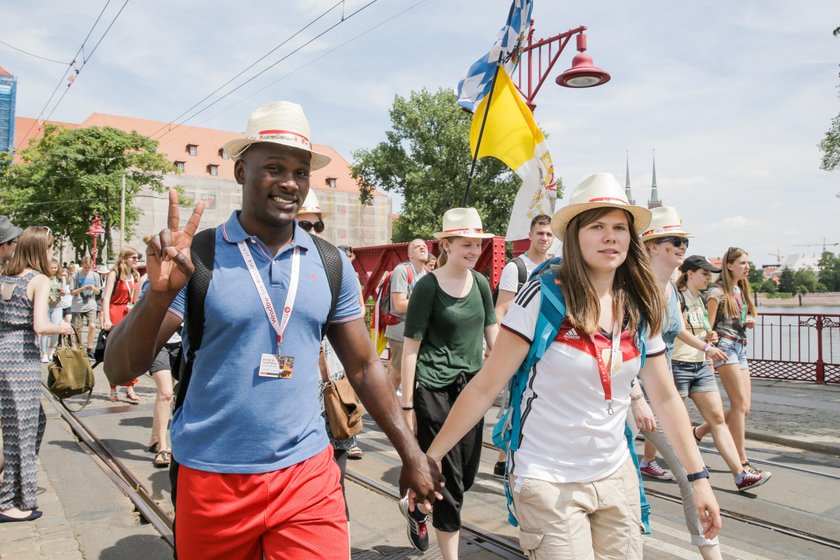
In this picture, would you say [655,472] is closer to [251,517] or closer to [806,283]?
[251,517]

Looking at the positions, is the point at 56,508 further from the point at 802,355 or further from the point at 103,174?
the point at 103,174

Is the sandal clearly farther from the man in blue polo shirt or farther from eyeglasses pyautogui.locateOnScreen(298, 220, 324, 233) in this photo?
the man in blue polo shirt

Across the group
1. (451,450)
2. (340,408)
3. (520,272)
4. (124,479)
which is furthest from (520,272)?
(124,479)

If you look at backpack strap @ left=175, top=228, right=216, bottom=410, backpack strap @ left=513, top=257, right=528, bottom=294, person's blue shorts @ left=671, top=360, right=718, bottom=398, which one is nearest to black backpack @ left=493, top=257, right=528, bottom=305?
backpack strap @ left=513, top=257, right=528, bottom=294

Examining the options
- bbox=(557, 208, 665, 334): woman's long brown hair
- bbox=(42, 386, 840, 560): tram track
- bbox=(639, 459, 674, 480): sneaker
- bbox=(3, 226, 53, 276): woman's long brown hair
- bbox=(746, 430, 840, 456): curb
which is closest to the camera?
bbox=(557, 208, 665, 334): woman's long brown hair

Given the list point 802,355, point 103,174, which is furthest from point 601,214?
point 103,174

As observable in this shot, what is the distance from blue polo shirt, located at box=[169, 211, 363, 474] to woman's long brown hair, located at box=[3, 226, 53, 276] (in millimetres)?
3179

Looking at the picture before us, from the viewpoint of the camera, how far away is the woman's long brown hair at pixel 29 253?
15.1ft

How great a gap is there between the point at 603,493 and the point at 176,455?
1.45 meters

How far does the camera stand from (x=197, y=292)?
2008mm

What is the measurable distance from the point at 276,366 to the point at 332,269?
413 mm

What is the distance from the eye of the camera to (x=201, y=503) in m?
2.03

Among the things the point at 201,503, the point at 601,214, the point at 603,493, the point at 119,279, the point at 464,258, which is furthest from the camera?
the point at 119,279

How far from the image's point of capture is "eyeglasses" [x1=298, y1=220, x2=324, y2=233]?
14.2ft
